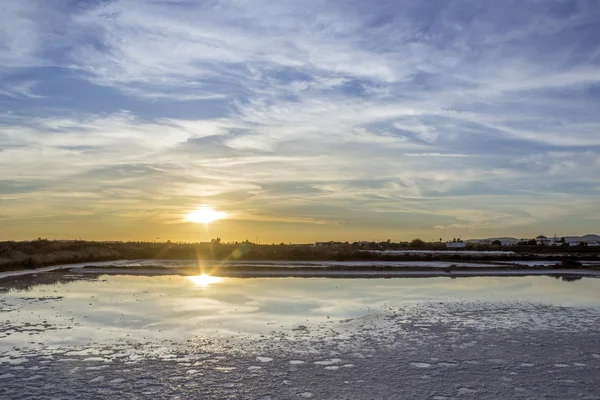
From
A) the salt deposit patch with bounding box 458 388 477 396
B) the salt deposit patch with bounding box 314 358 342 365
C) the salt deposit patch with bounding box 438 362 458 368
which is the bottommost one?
the salt deposit patch with bounding box 458 388 477 396

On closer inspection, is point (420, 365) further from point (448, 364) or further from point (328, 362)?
point (328, 362)

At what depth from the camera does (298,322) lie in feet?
49.5

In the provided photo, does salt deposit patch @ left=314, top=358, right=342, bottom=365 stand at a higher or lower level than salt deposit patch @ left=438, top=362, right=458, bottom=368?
higher

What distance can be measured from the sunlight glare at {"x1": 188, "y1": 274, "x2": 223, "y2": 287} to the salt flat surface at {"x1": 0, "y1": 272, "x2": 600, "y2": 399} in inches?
216

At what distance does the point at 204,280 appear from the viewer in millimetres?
29391

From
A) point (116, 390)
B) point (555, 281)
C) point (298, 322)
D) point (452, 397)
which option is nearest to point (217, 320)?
point (298, 322)

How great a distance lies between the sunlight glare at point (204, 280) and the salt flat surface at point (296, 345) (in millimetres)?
5483

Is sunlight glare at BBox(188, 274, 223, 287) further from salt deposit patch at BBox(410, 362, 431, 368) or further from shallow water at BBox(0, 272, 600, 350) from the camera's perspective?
salt deposit patch at BBox(410, 362, 431, 368)

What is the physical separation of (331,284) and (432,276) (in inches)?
371

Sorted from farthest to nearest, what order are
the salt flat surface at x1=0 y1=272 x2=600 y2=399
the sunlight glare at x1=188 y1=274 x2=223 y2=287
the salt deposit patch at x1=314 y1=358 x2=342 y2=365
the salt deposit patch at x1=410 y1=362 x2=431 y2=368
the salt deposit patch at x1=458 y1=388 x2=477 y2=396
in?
the sunlight glare at x1=188 y1=274 x2=223 y2=287 < the salt deposit patch at x1=314 y1=358 x2=342 y2=365 < the salt deposit patch at x1=410 y1=362 x2=431 y2=368 < the salt flat surface at x1=0 y1=272 x2=600 y2=399 < the salt deposit patch at x1=458 y1=388 x2=477 y2=396

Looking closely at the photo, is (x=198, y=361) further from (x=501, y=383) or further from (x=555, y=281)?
(x=555, y=281)

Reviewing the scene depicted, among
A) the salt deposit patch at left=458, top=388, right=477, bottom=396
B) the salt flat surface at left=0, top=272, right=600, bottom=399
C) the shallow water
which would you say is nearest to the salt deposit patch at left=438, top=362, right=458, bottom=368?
the salt flat surface at left=0, top=272, right=600, bottom=399

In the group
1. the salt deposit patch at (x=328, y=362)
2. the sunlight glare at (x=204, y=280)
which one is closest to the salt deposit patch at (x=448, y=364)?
the salt deposit patch at (x=328, y=362)

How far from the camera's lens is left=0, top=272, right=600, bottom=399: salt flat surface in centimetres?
895
